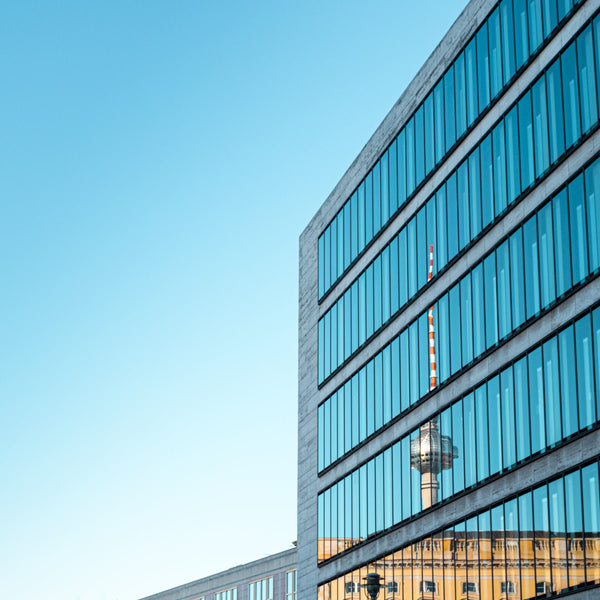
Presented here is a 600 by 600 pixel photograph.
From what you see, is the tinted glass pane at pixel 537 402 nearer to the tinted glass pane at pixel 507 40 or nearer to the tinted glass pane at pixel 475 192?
the tinted glass pane at pixel 475 192

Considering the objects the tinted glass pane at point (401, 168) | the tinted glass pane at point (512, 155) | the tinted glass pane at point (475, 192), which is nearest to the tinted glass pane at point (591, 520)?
the tinted glass pane at point (512, 155)

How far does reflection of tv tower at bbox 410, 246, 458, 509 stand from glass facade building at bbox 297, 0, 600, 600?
0.09 meters

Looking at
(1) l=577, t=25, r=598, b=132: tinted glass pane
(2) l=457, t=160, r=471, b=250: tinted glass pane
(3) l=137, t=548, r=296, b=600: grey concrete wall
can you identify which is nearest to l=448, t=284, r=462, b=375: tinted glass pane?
(2) l=457, t=160, r=471, b=250: tinted glass pane

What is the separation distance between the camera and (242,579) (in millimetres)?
94500

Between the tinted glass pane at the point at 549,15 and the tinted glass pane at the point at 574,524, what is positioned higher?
the tinted glass pane at the point at 549,15

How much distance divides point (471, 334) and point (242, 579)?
59.6 metres

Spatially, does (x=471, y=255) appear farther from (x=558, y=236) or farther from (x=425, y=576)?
(x=425, y=576)

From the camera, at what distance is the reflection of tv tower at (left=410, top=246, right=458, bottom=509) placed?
40719mm

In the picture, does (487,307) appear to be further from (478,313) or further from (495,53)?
(495,53)

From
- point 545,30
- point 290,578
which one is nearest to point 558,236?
point 545,30

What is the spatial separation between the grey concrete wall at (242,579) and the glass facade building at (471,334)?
3231cm

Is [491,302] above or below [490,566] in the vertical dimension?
above

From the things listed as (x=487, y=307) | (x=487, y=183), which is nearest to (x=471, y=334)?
(x=487, y=307)

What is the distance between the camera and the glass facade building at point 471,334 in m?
33.0
